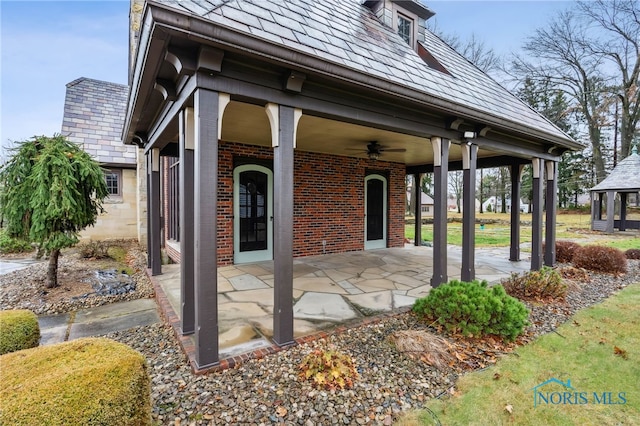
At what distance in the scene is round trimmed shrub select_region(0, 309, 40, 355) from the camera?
89.1 inches

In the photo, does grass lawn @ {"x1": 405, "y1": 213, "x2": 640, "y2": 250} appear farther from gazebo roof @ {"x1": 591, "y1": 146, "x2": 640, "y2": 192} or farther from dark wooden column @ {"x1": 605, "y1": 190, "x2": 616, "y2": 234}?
gazebo roof @ {"x1": 591, "y1": 146, "x2": 640, "y2": 192}

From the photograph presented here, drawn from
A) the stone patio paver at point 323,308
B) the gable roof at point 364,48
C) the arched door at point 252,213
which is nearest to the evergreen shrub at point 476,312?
the stone patio paver at point 323,308

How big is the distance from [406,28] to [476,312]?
5.98 m

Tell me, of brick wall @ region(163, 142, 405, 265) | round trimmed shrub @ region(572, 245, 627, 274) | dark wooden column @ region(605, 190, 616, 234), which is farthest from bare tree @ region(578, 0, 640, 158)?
brick wall @ region(163, 142, 405, 265)

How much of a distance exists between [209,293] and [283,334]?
82cm

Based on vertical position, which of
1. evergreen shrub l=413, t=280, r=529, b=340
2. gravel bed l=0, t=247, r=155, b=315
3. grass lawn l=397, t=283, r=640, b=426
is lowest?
grass lawn l=397, t=283, r=640, b=426

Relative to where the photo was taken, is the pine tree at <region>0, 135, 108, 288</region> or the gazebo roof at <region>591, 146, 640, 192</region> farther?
the gazebo roof at <region>591, 146, 640, 192</region>

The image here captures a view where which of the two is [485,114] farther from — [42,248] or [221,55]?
[42,248]

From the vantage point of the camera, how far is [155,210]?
211 inches

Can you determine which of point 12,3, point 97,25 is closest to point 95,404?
point 12,3

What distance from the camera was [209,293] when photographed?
8.42ft

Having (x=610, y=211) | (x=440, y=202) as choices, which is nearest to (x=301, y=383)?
(x=440, y=202)

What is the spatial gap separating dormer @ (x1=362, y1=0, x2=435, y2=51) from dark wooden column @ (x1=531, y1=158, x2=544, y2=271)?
3.52 metres

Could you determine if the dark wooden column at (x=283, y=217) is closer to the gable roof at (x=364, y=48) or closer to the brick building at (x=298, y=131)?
the brick building at (x=298, y=131)
